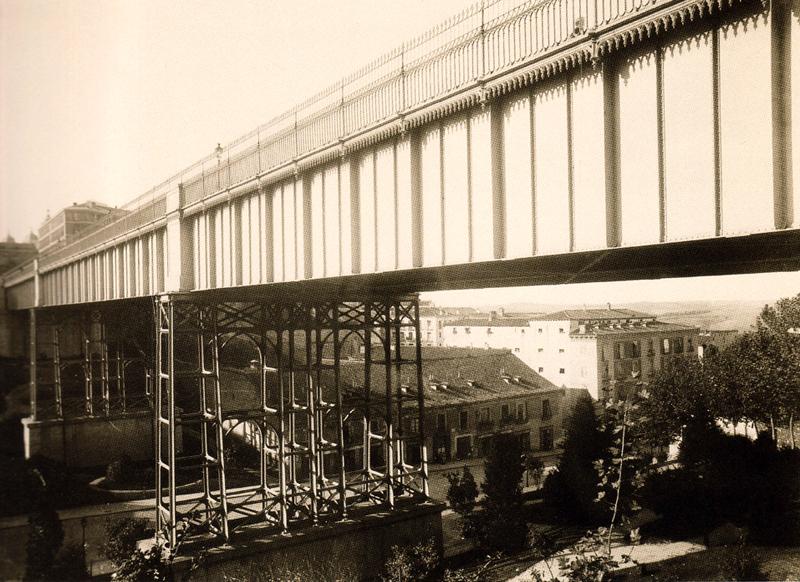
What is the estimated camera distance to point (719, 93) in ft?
18.4

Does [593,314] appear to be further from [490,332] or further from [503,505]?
Result: [490,332]

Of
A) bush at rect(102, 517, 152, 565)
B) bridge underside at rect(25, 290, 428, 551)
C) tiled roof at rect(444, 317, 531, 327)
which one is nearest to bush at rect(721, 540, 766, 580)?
bridge underside at rect(25, 290, 428, 551)

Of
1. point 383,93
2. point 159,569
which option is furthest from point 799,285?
point 159,569

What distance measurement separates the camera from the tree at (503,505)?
18.0 metres

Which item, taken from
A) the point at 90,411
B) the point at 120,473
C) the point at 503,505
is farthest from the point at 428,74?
the point at 90,411

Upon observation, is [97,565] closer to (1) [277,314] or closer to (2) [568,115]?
(1) [277,314]

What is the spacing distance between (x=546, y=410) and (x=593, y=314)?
9140mm

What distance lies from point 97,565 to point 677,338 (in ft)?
64.1

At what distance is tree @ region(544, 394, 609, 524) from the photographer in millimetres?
21000

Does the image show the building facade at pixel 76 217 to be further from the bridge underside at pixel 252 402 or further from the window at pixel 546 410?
the window at pixel 546 410

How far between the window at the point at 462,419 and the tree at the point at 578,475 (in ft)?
26.6

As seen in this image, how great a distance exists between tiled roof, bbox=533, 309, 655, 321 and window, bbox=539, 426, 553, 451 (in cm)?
617

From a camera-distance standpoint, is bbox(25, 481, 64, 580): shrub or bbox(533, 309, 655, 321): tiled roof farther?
bbox(533, 309, 655, 321): tiled roof

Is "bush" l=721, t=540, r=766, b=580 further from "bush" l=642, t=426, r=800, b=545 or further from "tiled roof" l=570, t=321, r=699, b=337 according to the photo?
"tiled roof" l=570, t=321, r=699, b=337
